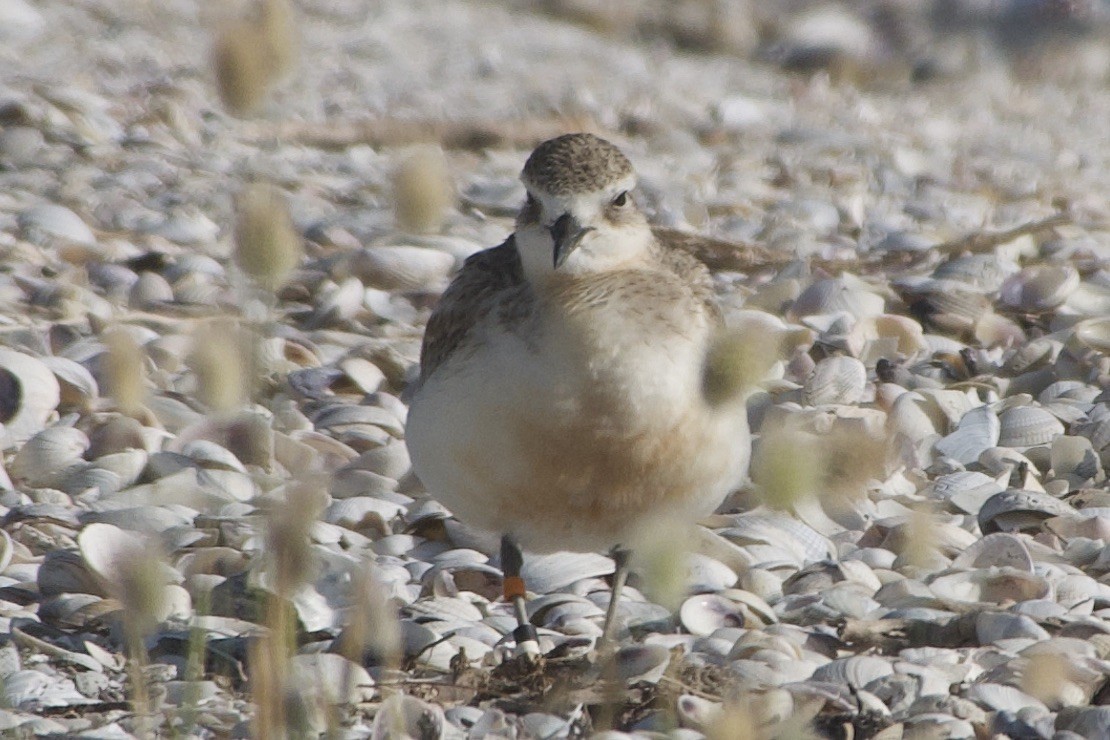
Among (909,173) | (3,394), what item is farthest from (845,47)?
(3,394)

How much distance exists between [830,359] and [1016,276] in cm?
123

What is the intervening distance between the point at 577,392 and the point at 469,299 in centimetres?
→ 59

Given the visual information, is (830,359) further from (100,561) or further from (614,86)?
(614,86)

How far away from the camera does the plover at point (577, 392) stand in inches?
145

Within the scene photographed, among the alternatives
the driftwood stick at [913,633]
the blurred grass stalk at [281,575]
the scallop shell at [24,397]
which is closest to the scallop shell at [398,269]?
the scallop shell at [24,397]

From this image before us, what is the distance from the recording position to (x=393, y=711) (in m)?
2.96

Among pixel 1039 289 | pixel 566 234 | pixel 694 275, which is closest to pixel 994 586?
pixel 694 275

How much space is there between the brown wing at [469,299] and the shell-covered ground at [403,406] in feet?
0.91

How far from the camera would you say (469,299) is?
414 cm

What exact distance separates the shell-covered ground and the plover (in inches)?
12.1

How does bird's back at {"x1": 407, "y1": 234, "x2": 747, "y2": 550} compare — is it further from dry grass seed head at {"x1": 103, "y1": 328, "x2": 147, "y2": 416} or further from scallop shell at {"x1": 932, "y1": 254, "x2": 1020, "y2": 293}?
scallop shell at {"x1": 932, "y1": 254, "x2": 1020, "y2": 293}

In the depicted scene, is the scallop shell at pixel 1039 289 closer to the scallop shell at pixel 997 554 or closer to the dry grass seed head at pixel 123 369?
the scallop shell at pixel 997 554

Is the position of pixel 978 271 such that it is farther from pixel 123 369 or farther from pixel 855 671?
pixel 123 369

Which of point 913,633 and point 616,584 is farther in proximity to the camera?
point 616,584
